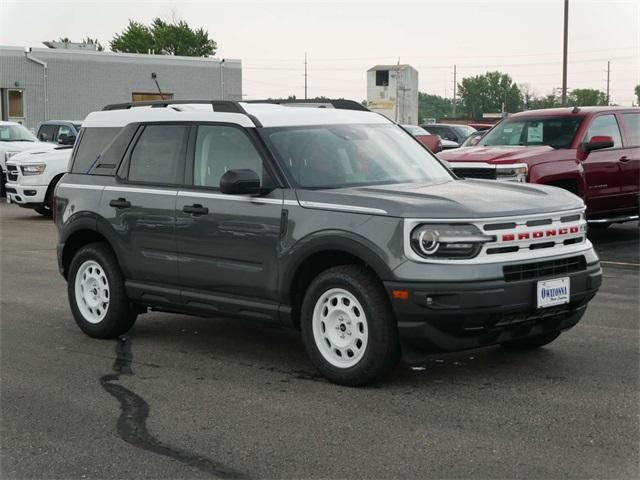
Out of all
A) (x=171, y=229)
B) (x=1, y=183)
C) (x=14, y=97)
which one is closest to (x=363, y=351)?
(x=171, y=229)

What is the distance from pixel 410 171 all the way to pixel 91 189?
8.58ft

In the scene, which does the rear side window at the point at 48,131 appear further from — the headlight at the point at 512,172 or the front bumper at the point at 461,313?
the front bumper at the point at 461,313

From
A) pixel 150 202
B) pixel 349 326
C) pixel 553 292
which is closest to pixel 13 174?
pixel 150 202

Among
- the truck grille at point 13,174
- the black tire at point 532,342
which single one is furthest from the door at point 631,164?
the truck grille at point 13,174

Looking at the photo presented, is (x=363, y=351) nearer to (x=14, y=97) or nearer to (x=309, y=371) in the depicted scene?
(x=309, y=371)

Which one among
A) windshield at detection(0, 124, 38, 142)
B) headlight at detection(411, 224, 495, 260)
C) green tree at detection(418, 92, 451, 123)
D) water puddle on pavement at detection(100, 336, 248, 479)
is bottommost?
water puddle on pavement at detection(100, 336, 248, 479)

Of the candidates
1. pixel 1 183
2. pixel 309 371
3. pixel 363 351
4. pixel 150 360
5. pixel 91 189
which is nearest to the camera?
pixel 363 351

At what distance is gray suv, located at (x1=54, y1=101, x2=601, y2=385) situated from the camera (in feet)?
20.4

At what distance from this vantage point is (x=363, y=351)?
6387 mm

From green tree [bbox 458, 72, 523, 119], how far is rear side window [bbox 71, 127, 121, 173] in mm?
164200

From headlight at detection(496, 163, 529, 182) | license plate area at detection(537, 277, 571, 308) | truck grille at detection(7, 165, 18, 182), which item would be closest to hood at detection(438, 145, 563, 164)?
headlight at detection(496, 163, 529, 182)

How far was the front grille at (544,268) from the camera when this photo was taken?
6.30 metres

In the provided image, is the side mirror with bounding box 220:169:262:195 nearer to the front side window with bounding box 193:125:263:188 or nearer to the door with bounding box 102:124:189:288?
the front side window with bounding box 193:125:263:188

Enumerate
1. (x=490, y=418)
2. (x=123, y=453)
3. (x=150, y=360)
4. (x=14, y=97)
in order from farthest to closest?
(x=14, y=97)
(x=150, y=360)
(x=490, y=418)
(x=123, y=453)
